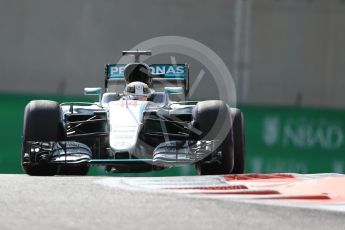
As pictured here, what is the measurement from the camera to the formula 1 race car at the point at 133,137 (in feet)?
37.0

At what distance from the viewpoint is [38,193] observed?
324 inches

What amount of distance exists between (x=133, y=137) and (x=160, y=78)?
2.32 m

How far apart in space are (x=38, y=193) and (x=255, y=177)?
273cm

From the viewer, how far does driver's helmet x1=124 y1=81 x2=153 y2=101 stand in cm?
1267

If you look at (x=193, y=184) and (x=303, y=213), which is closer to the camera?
(x=303, y=213)

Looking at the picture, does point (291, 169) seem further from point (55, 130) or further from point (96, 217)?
point (96, 217)

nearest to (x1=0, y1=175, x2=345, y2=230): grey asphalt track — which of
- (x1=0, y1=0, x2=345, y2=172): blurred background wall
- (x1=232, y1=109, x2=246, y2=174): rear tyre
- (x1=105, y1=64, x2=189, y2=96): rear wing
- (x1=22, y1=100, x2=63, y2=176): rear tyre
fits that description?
(x1=22, y1=100, x2=63, y2=176): rear tyre

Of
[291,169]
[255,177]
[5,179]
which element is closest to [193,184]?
[255,177]

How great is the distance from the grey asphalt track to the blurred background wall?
1038cm

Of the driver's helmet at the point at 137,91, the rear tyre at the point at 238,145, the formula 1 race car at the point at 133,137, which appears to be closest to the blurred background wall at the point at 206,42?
the driver's helmet at the point at 137,91

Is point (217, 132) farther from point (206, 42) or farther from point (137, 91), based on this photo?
point (206, 42)

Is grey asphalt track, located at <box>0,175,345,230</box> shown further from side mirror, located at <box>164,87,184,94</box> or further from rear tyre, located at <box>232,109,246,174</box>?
side mirror, located at <box>164,87,184,94</box>

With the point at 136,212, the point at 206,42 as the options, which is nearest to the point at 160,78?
the point at 136,212

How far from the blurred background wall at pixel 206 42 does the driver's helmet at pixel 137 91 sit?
18.4 ft
